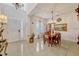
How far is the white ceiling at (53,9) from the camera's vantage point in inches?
72.3

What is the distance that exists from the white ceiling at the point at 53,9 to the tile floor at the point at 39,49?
43 centimetres

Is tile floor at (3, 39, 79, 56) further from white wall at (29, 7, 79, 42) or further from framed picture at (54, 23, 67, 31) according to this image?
framed picture at (54, 23, 67, 31)

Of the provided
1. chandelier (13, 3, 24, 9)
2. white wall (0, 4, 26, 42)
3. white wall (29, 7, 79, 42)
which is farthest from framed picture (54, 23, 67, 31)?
chandelier (13, 3, 24, 9)

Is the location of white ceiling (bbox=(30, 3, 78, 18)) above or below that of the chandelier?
below

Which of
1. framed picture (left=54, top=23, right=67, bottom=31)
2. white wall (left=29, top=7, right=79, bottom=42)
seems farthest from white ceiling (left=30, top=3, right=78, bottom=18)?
framed picture (left=54, top=23, right=67, bottom=31)

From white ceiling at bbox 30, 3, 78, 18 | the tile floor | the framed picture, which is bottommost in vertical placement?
the tile floor

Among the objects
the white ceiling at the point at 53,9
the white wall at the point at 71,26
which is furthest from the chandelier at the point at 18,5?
the white wall at the point at 71,26

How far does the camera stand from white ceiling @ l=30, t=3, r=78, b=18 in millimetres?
1837

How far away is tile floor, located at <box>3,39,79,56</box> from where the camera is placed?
6.01ft

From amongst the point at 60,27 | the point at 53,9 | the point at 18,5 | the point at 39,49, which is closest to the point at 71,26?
the point at 60,27

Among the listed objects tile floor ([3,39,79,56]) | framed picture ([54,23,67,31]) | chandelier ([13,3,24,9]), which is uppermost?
chandelier ([13,3,24,9])

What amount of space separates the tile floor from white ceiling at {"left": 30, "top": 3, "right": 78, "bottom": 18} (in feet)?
1.42

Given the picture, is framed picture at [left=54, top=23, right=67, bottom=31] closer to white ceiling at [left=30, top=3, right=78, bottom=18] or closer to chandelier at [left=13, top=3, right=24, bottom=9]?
white ceiling at [left=30, top=3, right=78, bottom=18]

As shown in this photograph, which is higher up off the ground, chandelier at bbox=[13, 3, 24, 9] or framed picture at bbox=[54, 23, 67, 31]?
chandelier at bbox=[13, 3, 24, 9]
